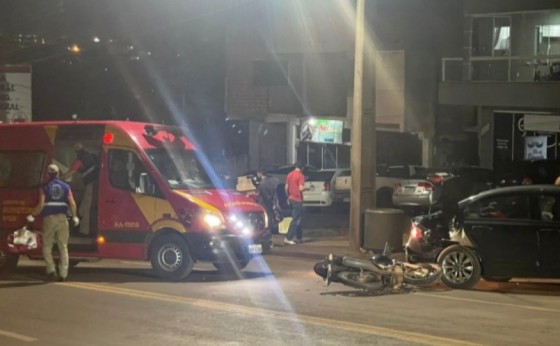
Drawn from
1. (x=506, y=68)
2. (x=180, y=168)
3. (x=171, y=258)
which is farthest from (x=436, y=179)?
(x=171, y=258)

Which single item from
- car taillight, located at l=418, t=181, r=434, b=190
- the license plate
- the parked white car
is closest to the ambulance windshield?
the license plate

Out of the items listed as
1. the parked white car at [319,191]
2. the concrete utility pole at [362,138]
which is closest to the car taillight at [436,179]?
the parked white car at [319,191]

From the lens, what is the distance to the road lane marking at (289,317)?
28.1 ft

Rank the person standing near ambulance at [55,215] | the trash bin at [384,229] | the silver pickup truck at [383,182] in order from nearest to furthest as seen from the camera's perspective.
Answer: the person standing near ambulance at [55,215] < the trash bin at [384,229] < the silver pickup truck at [383,182]

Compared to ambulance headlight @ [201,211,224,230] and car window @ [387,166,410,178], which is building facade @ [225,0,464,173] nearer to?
car window @ [387,166,410,178]

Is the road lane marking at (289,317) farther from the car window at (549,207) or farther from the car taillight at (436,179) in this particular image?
the car taillight at (436,179)

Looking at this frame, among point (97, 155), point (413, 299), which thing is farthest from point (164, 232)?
point (413, 299)

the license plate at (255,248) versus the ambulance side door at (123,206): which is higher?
the ambulance side door at (123,206)

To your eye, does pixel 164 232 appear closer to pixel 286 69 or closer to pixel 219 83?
pixel 286 69

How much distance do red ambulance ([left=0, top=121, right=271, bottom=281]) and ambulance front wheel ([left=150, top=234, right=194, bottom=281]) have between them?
0.05 feet

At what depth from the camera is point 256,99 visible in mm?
34844

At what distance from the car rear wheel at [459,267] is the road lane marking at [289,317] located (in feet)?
12.0

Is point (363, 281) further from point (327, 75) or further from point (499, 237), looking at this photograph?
point (327, 75)

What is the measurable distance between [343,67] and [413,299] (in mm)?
22060
